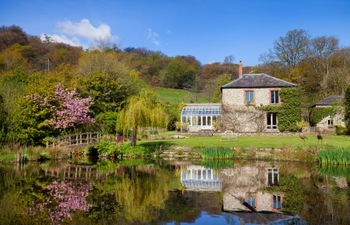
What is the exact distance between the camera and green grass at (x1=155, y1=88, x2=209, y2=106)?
57.9 m

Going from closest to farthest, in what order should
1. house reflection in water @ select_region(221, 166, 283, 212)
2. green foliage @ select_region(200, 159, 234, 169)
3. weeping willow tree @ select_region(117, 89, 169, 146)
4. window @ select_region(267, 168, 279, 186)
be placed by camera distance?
house reflection in water @ select_region(221, 166, 283, 212) → window @ select_region(267, 168, 279, 186) → green foliage @ select_region(200, 159, 234, 169) → weeping willow tree @ select_region(117, 89, 169, 146)

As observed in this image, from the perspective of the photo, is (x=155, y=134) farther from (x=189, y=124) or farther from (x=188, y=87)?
(x=188, y=87)

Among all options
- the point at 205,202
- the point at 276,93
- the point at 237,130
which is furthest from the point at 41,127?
the point at 276,93

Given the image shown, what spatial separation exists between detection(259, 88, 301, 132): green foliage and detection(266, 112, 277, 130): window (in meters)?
0.72

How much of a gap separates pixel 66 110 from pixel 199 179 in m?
12.3

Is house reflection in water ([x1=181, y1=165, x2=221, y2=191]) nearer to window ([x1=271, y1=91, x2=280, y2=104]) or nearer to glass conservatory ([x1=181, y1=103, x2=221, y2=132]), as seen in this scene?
glass conservatory ([x1=181, y1=103, x2=221, y2=132])

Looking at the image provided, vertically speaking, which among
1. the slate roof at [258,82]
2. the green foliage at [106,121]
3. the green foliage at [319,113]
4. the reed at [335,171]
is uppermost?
the slate roof at [258,82]

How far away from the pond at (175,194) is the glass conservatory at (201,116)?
16.3 m

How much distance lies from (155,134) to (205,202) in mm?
20927

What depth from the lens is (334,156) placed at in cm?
1834

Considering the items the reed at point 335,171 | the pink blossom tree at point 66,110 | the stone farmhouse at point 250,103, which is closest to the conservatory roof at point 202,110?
the stone farmhouse at point 250,103

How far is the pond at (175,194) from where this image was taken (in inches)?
372

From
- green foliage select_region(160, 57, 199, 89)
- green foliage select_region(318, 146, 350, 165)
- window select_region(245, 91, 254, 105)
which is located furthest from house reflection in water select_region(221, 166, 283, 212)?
green foliage select_region(160, 57, 199, 89)

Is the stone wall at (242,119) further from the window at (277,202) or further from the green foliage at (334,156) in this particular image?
the window at (277,202)
